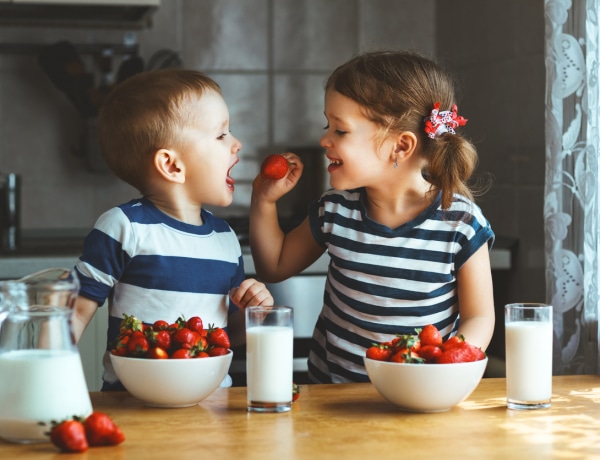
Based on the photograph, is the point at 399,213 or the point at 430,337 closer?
the point at 430,337

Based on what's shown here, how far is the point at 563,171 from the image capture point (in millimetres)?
1847

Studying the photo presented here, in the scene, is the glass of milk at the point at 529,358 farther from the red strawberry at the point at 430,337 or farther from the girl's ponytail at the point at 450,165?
the girl's ponytail at the point at 450,165

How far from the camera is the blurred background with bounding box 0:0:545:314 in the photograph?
2.64 meters

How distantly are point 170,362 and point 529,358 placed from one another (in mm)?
467

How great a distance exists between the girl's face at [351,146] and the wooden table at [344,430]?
0.41 meters

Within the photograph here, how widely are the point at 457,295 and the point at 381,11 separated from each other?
1.71 m

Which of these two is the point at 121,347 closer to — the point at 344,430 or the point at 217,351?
the point at 217,351

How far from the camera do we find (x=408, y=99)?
1568 mm

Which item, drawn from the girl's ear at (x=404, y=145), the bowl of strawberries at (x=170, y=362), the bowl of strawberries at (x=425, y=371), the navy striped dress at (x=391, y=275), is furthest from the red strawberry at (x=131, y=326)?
the girl's ear at (x=404, y=145)

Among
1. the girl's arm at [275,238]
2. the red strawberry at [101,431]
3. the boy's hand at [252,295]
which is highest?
the girl's arm at [275,238]

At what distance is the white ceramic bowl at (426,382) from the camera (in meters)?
1.15

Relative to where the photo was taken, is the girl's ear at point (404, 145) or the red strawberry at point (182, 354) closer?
the red strawberry at point (182, 354)

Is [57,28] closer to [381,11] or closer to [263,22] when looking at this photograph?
[263,22]

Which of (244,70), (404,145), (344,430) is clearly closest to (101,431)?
(344,430)
